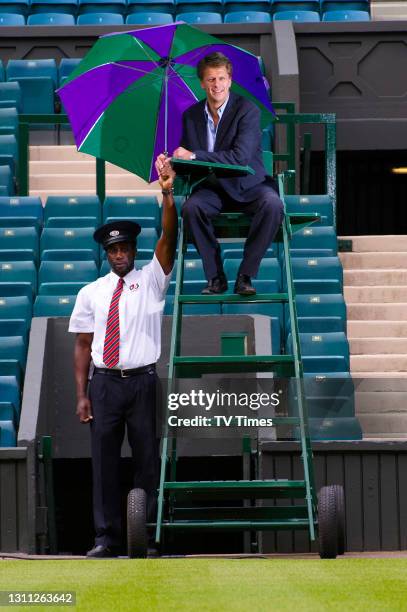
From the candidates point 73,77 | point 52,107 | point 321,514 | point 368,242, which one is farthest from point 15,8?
point 321,514

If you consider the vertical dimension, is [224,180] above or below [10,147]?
below

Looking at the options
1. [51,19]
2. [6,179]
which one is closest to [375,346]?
[6,179]

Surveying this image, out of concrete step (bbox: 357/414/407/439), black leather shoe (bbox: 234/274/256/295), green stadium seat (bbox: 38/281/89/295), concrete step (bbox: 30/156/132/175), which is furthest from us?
concrete step (bbox: 30/156/132/175)

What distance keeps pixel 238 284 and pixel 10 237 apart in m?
5.15

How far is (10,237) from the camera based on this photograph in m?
13.2

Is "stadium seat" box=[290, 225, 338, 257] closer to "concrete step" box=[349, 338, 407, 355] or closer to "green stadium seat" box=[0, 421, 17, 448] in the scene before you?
"concrete step" box=[349, 338, 407, 355]

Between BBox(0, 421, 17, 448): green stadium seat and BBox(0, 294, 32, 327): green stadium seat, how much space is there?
5.09 ft

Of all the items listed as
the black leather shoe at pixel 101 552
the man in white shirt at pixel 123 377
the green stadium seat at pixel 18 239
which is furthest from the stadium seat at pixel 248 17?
the black leather shoe at pixel 101 552

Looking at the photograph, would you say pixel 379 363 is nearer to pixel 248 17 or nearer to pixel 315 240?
pixel 315 240

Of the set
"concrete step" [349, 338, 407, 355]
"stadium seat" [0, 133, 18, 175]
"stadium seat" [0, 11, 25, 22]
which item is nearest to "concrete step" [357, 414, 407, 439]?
"concrete step" [349, 338, 407, 355]

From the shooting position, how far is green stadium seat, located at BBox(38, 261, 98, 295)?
12.6 meters

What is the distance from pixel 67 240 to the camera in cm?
1326

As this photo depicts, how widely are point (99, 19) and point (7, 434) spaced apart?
30.6 ft

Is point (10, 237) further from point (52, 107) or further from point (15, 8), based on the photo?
point (15, 8)
